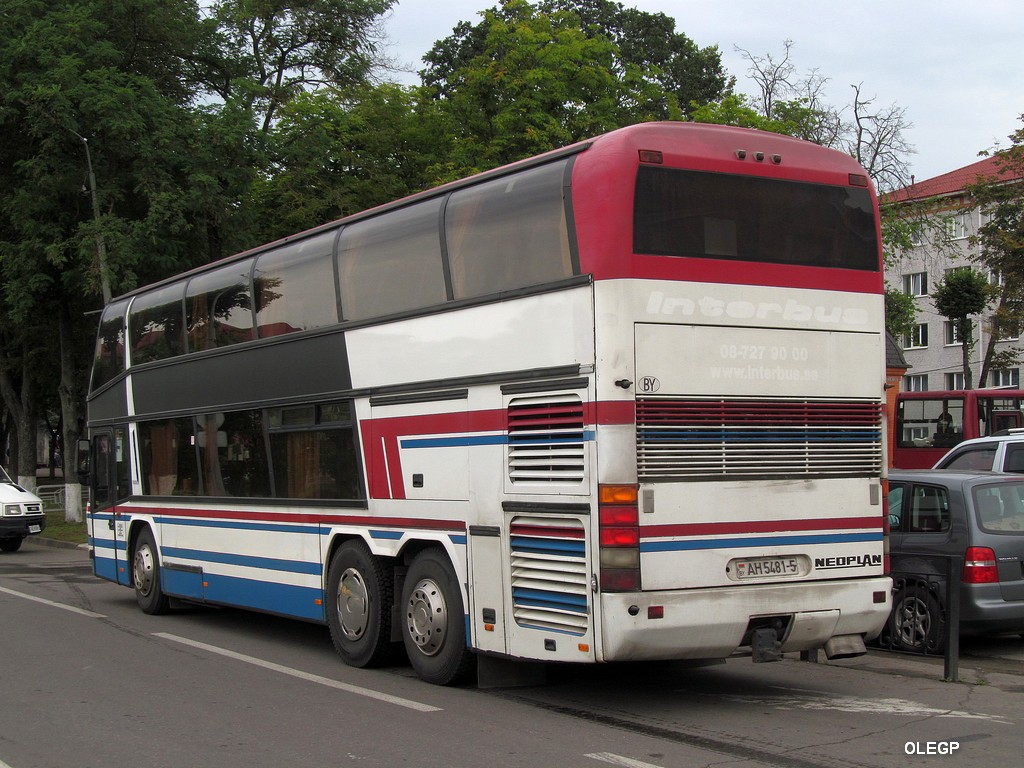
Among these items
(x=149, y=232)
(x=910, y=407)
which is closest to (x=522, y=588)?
(x=149, y=232)

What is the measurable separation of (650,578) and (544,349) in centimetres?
170

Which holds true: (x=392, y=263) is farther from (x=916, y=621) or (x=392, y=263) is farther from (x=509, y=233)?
(x=916, y=621)

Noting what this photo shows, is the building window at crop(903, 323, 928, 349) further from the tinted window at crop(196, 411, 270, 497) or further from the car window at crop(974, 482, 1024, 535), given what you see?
the tinted window at crop(196, 411, 270, 497)

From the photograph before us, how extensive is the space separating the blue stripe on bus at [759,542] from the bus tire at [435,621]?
183 cm

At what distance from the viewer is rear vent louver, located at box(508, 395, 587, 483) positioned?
25.9 ft

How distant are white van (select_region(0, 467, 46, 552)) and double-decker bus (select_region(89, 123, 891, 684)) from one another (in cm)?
1685

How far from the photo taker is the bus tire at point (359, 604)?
9953mm

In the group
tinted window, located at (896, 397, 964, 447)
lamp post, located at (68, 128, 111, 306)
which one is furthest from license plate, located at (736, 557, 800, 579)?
tinted window, located at (896, 397, 964, 447)

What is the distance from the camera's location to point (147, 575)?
1473 cm

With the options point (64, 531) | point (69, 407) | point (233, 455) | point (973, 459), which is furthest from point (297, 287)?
point (69, 407)

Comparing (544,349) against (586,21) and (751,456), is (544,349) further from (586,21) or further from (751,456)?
(586,21)

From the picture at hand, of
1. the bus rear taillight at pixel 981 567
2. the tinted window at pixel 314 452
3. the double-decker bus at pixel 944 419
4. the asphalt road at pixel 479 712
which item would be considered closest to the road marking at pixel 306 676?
the asphalt road at pixel 479 712

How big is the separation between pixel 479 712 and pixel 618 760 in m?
1.71

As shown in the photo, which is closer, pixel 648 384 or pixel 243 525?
pixel 648 384
